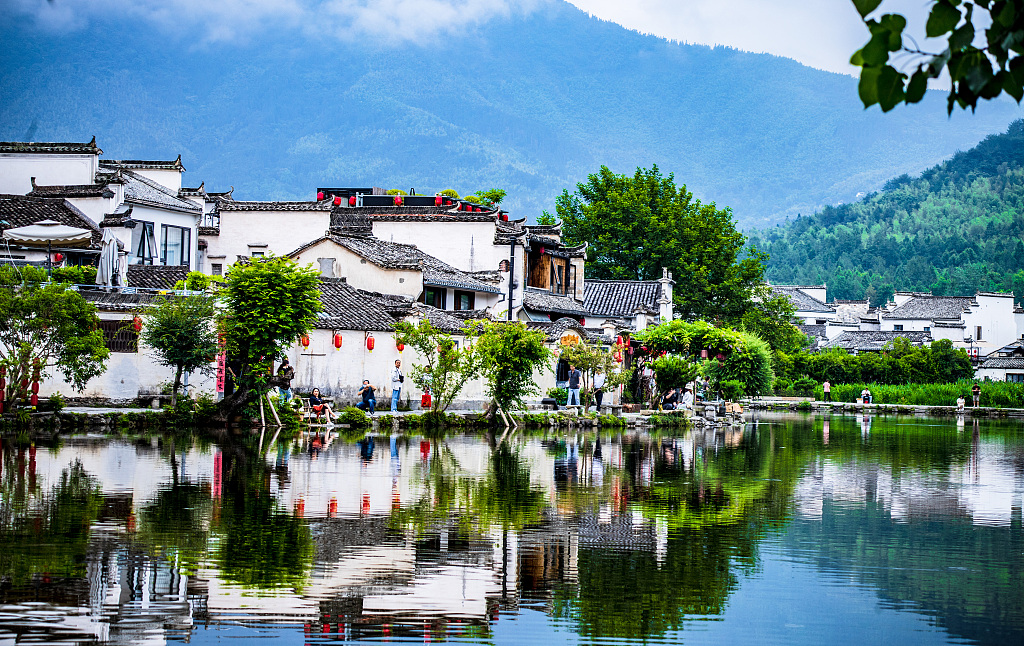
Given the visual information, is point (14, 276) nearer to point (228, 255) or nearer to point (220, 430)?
point (220, 430)

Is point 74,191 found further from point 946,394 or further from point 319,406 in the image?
point 946,394

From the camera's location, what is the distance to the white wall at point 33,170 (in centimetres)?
4650

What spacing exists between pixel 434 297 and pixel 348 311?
8.52 meters

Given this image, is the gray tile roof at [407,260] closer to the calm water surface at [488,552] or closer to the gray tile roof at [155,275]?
the gray tile roof at [155,275]

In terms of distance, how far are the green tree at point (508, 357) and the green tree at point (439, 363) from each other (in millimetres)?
455

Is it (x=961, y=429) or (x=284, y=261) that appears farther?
(x=961, y=429)

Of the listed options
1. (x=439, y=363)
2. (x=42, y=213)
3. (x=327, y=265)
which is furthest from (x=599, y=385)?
(x=42, y=213)

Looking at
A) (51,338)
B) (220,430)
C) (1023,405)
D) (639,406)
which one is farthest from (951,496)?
(1023,405)

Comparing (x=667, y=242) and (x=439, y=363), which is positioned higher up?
(x=667, y=242)

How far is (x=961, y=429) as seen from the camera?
45.6 metres

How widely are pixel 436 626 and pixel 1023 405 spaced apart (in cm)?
6402

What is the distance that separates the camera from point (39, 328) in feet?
92.4

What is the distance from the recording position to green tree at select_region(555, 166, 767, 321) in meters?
67.1

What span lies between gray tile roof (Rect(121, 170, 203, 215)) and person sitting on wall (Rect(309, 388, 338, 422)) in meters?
14.6
